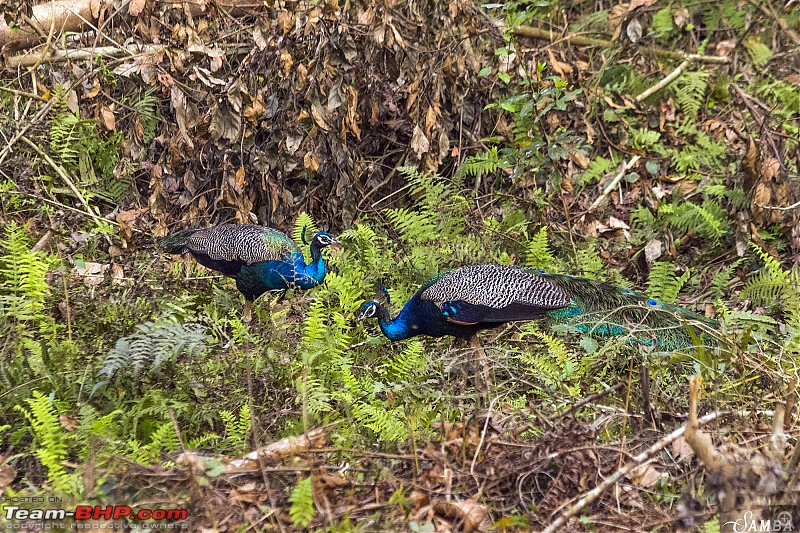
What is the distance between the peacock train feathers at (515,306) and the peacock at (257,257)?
0.74m

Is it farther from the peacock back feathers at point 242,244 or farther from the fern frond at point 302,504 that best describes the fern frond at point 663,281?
the fern frond at point 302,504

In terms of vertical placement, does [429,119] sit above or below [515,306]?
above

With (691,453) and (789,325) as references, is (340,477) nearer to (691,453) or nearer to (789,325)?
(691,453)

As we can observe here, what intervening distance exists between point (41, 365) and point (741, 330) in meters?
3.95

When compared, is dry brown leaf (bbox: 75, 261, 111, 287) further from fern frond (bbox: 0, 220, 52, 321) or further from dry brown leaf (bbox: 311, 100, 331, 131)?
dry brown leaf (bbox: 311, 100, 331, 131)

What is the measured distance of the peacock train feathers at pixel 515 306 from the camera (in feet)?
15.7

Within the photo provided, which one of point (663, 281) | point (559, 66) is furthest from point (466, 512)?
point (559, 66)

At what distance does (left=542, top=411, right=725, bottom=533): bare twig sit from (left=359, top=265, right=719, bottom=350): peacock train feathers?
1556mm

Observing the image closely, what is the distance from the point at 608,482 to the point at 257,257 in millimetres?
3304

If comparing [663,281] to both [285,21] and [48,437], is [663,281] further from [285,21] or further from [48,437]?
[48,437]

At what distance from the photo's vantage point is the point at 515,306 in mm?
4902

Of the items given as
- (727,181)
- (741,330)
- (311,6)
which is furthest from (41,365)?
(727,181)

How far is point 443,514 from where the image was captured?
3021 millimetres

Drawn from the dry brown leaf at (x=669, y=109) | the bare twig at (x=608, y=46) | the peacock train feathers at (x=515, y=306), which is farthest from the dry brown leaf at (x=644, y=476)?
the dry brown leaf at (x=669, y=109)
